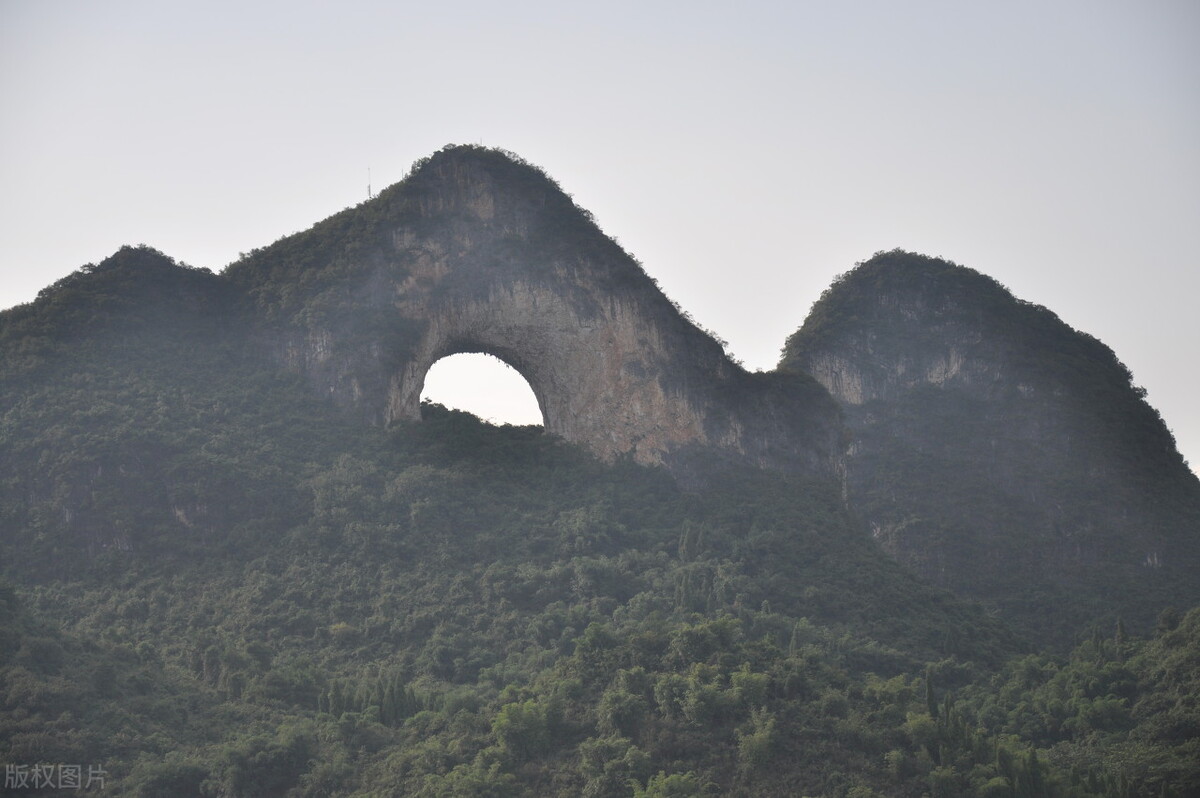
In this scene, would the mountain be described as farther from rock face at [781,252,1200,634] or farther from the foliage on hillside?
rock face at [781,252,1200,634]

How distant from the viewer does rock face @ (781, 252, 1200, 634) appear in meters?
60.1

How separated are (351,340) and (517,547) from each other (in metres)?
7.41

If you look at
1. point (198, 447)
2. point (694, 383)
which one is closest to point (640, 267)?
point (694, 383)

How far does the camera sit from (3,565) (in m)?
44.9

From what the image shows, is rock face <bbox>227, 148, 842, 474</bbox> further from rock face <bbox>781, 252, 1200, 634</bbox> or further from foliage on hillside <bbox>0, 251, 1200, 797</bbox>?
rock face <bbox>781, 252, 1200, 634</bbox>

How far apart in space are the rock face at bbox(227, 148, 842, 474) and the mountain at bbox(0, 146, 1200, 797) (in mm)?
85

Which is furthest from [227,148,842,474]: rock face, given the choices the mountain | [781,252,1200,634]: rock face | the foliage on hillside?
[781,252,1200,634]: rock face

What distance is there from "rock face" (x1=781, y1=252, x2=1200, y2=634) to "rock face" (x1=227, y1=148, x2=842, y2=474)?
8.00m

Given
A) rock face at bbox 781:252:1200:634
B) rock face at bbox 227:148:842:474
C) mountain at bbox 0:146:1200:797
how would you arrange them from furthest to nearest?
rock face at bbox 781:252:1200:634 < rock face at bbox 227:148:842:474 < mountain at bbox 0:146:1200:797

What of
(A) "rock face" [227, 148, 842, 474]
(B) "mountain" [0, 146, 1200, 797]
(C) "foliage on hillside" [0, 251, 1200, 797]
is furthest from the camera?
(A) "rock face" [227, 148, 842, 474]

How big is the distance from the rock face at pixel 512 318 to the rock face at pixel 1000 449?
26.2ft

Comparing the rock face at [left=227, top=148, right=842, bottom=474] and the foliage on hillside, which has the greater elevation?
the rock face at [left=227, top=148, right=842, bottom=474]

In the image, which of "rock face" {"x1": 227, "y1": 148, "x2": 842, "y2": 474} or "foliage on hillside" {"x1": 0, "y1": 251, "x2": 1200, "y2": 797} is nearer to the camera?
"foliage on hillside" {"x1": 0, "y1": 251, "x2": 1200, "y2": 797}

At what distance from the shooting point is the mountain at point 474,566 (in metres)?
34.9
